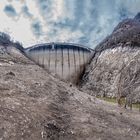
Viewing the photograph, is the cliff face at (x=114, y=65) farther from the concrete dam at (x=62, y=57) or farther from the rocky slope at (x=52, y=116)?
the rocky slope at (x=52, y=116)

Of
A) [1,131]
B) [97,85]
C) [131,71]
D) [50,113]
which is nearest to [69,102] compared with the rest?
[50,113]

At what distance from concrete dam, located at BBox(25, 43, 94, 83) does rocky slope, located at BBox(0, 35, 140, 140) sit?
22.3 meters

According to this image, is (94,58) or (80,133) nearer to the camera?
(80,133)

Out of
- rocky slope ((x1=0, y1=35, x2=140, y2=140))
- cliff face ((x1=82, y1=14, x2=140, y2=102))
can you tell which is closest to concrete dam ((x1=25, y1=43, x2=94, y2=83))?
cliff face ((x1=82, y1=14, x2=140, y2=102))

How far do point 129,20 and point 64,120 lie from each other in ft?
123

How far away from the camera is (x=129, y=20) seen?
166ft

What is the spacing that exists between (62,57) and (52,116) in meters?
31.0

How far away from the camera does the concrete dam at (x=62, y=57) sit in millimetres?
44125

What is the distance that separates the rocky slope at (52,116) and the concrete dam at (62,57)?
2226 cm

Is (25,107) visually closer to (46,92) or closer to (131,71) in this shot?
(46,92)

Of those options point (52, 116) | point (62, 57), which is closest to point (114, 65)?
point (62, 57)

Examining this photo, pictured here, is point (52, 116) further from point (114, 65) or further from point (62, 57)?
point (62, 57)

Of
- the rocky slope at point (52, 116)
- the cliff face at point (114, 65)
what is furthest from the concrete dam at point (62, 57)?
the rocky slope at point (52, 116)

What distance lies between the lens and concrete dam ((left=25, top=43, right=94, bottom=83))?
1737 inches
